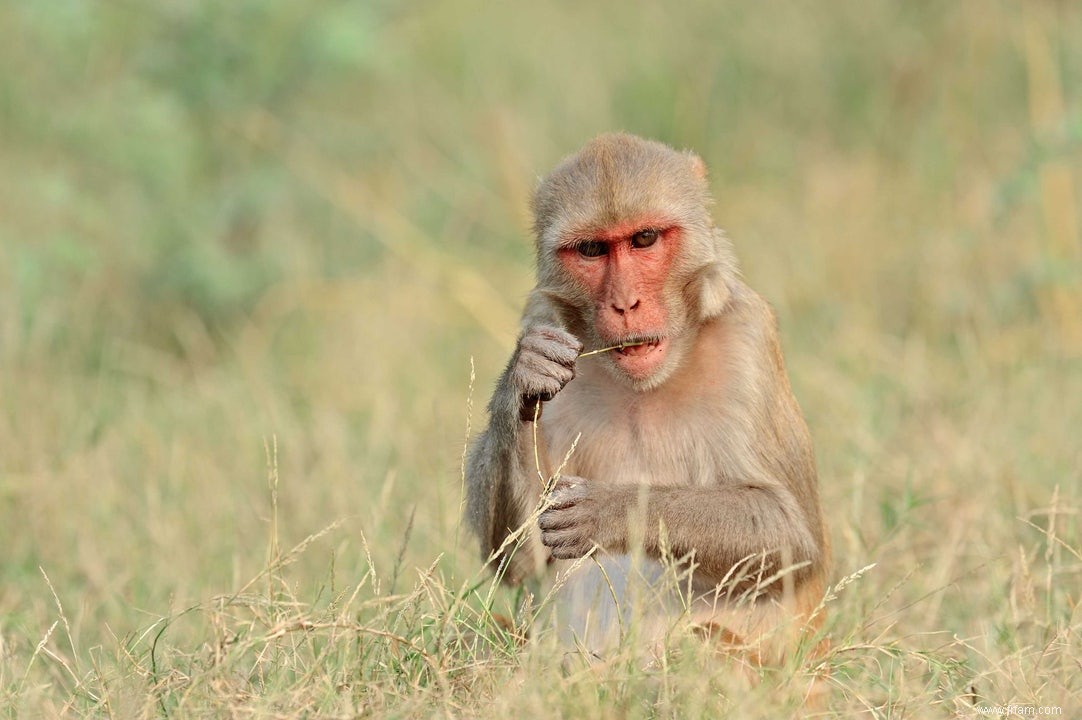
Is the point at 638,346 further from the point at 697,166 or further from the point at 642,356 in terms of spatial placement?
the point at 697,166

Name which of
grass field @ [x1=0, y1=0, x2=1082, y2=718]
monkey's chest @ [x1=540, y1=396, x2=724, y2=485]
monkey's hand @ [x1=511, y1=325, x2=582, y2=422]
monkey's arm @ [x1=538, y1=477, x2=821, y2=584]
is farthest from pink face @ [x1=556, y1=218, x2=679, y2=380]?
grass field @ [x1=0, y1=0, x2=1082, y2=718]

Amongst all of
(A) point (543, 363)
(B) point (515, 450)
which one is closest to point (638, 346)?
(A) point (543, 363)

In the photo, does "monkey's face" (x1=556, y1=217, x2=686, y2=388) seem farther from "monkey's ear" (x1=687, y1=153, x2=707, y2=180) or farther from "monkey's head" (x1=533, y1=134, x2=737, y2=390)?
"monkey's ear" (x1=687, y1=153, x2=707, y2=180)

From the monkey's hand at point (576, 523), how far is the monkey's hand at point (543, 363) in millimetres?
274

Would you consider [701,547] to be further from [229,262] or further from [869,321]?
[229,262]

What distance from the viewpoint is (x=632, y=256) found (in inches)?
157

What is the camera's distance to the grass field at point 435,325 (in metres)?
3.73

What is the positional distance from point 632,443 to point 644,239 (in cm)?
59

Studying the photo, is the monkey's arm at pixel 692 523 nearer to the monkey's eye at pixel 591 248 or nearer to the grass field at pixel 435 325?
the grass field at pixel 435 325

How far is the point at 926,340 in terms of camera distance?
7578 mm

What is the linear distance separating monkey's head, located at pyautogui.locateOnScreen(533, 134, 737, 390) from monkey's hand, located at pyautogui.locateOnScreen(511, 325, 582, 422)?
13 cm

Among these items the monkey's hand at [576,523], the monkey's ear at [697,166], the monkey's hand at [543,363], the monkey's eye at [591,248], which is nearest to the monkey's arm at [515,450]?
the monkey's hand at [543,363]

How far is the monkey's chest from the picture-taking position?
4.14 m

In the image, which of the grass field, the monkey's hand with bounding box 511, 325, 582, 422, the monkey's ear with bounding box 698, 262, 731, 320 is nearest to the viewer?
the grass field
